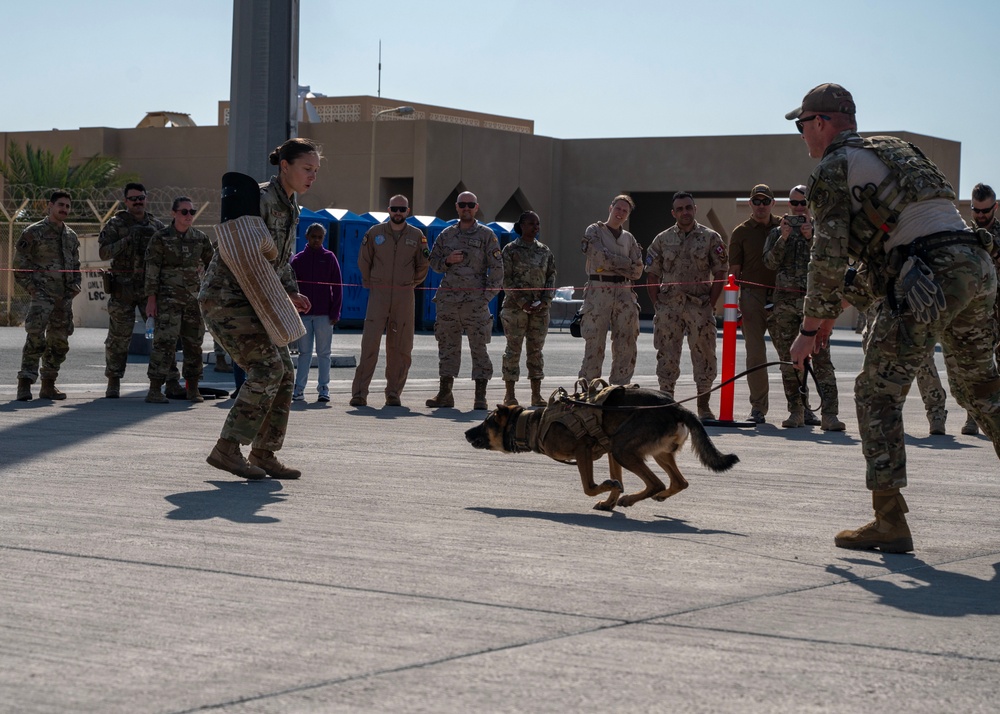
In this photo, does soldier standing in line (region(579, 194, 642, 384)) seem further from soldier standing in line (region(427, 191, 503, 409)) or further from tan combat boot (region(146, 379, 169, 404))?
tan combat boot (region(146, 379, 169, 404))

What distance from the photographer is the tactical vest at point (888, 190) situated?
5668 mm

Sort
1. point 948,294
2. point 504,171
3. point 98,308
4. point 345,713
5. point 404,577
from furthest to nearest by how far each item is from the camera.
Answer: point 504,171 → point 98,308 → point 948,294 → point 404,577 → point 345,713

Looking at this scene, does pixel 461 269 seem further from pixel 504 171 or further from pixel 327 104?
pixel 327 104

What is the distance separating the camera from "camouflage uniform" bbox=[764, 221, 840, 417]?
11.7m

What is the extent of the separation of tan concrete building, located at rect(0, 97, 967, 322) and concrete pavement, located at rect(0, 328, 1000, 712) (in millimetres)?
34550

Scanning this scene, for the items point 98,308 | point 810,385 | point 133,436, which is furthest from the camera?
point 98,308

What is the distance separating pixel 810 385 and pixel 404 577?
44.7 ft

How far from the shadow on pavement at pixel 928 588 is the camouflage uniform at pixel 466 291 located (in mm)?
8173

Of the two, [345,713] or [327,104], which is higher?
[327,104]

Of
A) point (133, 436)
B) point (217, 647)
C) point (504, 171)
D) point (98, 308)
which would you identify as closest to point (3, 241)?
point (98, 308)

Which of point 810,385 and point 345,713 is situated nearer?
point 345,713

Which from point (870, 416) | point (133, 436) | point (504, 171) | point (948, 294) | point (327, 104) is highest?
point (327, 104)

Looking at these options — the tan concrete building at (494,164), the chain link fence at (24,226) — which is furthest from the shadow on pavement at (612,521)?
the tan concrete building at (494,164)

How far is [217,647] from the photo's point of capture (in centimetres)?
388
